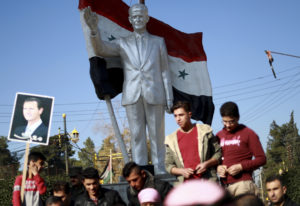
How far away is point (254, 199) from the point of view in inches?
105

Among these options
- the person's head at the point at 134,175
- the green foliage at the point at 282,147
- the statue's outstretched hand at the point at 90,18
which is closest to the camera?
the person's head at the point at 134,175

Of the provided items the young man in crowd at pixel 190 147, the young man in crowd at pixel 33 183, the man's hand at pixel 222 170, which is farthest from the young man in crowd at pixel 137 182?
the young man in crowd at pixel 33 183

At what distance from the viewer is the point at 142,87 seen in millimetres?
7328

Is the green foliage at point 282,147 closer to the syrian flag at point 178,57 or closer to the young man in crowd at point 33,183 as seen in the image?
the syrian flag at point 178,57

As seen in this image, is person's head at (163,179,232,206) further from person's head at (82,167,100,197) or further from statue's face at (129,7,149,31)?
statue's face at (129,7,149,31)

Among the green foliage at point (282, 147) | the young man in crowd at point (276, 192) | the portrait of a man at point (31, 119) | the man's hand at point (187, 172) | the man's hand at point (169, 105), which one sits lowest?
the young man in crowd at point (276, 192)

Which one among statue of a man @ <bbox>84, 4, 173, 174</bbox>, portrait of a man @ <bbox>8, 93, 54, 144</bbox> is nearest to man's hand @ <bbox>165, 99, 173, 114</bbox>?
statue of a man @ <bbox>84, 4, 173, 174</bbox>

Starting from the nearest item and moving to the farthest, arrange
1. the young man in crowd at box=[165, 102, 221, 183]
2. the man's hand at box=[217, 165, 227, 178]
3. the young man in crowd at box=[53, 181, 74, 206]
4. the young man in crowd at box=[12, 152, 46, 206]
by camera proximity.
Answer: the man's hand at box=[217, 165, 227, 178], the young man in crowd at box=[165, 102, 221, 183], the young man in crowd at box=[12, 152, 46, 206], the young man in crowd at box=[53, 181, 74, 206]

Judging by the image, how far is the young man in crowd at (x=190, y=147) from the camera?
473 cm

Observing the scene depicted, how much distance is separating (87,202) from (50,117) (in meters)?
1.48

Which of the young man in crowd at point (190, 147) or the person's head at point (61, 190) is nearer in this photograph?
the young man in crowd at point (190, 147)

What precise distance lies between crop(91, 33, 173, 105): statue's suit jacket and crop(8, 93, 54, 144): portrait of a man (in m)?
1.54

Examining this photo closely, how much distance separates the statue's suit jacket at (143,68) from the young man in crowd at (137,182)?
8.11 ft

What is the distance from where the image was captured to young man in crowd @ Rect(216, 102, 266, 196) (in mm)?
4500
